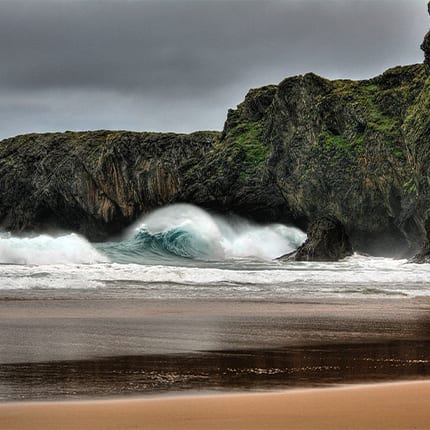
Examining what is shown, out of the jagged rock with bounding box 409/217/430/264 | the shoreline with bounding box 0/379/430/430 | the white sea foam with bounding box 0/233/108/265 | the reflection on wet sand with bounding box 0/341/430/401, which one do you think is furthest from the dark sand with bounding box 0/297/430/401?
the white sea foam with bounding box 0/233/108/265

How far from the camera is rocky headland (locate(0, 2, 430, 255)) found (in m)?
37.7

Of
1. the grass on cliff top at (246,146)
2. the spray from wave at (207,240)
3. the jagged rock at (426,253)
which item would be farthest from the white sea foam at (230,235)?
the jagged rock at (426,253)

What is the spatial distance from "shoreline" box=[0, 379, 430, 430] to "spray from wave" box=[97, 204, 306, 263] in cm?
3653

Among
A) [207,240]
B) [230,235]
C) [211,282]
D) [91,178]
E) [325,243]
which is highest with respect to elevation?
[91,178]

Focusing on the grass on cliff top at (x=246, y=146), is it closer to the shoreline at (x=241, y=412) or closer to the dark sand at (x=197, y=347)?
the dark sand at (x=197, y=347)

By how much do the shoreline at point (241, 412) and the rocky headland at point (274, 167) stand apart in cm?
2825

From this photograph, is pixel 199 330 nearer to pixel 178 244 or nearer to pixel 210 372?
pixel 210 372

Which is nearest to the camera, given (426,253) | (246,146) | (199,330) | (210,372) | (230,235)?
(210,372)

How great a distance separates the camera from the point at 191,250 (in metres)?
46.0

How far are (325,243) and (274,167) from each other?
32.5ft

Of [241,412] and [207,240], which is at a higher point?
[207,240]

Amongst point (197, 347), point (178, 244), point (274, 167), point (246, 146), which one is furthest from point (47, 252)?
point (197, 347)

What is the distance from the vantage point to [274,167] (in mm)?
46719

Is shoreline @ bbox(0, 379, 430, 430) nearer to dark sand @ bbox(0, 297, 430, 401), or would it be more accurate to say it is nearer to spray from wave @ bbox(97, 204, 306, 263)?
dark sand @ bbox(0, 297, 430, 401)
